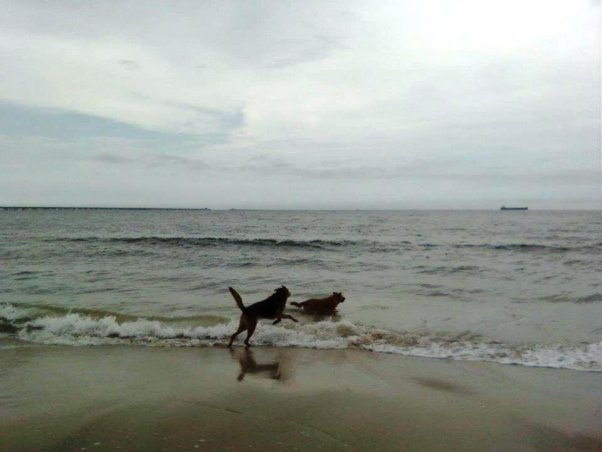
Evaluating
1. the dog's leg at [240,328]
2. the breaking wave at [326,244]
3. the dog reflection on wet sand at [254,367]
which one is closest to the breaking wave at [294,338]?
the dog's leg at [240,328]

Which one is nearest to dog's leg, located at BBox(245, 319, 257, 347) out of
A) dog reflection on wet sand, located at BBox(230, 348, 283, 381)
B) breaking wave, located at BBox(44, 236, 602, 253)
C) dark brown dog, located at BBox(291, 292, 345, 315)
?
dog reflection on wet sand, located at BBox(230, 348, 283, 381)

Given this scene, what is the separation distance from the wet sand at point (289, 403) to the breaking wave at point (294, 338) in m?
0.47

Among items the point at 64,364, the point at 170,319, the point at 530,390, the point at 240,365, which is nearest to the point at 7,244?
the point at 170,319

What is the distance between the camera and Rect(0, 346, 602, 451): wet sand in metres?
3.80

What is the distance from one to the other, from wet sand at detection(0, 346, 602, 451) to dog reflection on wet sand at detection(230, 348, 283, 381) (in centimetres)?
3

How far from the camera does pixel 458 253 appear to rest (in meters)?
22.4

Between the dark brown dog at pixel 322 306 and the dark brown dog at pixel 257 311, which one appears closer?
the dark brown dog at pixel 257 311

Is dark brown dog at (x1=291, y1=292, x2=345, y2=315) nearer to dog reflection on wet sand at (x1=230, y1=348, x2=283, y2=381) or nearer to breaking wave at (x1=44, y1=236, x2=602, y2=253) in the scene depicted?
dog reflection on wet sand at (x1=230, y1=348, x2=283, y2=381)

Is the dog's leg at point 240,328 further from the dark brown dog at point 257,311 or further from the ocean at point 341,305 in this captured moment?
the ocean at point 341,305

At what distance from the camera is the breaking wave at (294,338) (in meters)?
6.55

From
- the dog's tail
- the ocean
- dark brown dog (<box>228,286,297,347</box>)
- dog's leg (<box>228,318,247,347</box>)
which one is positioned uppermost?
the dog's tail

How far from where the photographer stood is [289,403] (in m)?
4.61

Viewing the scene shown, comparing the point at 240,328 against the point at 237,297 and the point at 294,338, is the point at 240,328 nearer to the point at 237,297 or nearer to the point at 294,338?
the point at 237,297

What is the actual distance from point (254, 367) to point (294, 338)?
1.57 m
